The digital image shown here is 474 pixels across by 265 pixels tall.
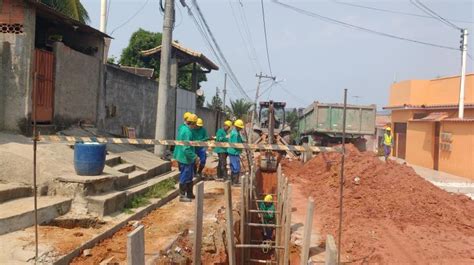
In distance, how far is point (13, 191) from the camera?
19.8 ft

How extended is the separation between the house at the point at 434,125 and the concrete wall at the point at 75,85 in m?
13.8

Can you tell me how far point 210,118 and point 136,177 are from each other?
19655 millimetres

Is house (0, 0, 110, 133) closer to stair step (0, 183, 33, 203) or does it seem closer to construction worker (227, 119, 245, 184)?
stair step (0, 183, 33, 203)

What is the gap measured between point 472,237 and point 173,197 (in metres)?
5.66

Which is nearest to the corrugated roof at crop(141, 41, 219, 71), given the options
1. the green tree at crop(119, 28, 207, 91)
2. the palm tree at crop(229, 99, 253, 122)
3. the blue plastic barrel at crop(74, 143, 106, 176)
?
the green tree at crop(119, 28, 207, 91)

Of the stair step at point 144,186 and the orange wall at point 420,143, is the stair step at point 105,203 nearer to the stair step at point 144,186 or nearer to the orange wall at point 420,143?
the stair step at point 144,186

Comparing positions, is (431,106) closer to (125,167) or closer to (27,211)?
(125,167)

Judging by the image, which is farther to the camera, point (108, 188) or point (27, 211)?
point (108, 188)

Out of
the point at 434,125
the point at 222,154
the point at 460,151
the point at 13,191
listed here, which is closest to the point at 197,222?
the point at 13,191

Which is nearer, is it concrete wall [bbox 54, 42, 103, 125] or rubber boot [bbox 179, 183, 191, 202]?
rubber boot [bbox 179, 183, 191, 202]

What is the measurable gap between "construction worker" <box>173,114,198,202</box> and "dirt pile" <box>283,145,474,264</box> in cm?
259

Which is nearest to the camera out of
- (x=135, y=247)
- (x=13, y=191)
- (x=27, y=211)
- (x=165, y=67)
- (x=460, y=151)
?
(x=135, y=247)

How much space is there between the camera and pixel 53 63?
9.53 metres

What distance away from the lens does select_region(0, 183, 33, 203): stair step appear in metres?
5.84
